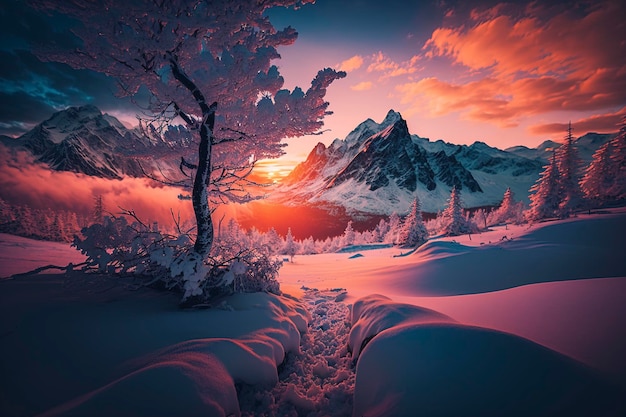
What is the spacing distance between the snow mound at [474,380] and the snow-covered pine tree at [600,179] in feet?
95.5

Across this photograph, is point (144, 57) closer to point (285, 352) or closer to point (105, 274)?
point (105, 274)

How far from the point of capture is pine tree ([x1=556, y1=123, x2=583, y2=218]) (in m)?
23.8

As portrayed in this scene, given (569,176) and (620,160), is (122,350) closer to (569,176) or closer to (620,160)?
(620,160)

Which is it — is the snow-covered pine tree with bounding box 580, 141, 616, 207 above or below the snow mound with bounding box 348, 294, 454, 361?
above

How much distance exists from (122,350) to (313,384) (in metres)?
2.41

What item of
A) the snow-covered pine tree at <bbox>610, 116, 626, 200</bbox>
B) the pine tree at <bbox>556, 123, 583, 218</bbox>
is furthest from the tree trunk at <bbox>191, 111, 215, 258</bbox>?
the pine tree at <bbox>556, 123, 583, 218</bbox>

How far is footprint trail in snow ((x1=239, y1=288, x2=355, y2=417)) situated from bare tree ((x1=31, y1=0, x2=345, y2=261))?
229cm

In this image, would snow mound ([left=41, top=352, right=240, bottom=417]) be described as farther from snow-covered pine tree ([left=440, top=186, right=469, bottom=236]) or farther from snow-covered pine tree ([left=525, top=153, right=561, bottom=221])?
snow-covered pine tree ([left=440, top=186, right=469, bottom=236])

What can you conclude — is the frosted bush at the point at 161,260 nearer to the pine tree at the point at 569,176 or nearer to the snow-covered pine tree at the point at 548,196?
the pine tree at the point at 569,176

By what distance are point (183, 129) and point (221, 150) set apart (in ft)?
3.14

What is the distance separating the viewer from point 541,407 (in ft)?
5.52

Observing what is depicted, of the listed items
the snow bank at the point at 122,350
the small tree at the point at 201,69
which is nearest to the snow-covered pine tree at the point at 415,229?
the small tree at the point at 201,69

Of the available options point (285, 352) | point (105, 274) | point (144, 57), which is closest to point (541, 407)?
point (285, 352)

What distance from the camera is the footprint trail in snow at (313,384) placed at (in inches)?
105
